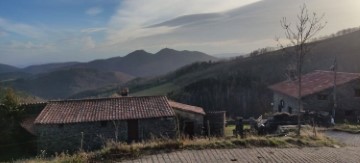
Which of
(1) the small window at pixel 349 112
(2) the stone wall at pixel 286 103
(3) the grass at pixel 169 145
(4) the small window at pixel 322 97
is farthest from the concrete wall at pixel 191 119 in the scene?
(1) the small window at pixel 349 112

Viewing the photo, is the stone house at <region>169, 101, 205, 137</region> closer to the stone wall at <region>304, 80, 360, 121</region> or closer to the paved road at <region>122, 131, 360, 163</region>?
the stone wall at <region>304, 80, 360, 121</region>

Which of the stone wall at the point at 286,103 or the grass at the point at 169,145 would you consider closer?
the grass at the point at 169,145

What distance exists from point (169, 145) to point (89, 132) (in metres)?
12.2

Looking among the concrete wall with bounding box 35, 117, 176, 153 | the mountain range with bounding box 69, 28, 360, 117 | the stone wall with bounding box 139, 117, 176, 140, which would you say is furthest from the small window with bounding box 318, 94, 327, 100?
the stone wall with bounding box 139, 117, 176, 140

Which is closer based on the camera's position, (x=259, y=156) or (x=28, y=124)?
(x=259, y=156)

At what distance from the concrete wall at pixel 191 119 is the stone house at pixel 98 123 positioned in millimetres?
1347

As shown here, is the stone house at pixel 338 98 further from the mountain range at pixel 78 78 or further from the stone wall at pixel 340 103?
the mountain range at pixel 78 78

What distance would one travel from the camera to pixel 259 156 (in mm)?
14469

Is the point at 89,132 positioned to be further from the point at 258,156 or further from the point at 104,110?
the point at 258,156

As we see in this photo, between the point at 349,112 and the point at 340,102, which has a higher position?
the point at 340,102

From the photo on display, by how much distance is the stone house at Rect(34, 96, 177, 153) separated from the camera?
1019 inches

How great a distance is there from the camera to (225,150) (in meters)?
15.4

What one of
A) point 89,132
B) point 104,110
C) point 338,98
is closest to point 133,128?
point 104,110

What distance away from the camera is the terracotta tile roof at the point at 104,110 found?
86.5 ft
